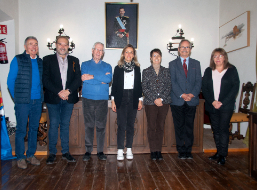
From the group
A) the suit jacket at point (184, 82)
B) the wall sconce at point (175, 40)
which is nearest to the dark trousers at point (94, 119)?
the suit jacket at point (184, 82)

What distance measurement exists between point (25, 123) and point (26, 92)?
39 centimetres

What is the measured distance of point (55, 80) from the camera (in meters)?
2.50

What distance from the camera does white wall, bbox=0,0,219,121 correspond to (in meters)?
4.29

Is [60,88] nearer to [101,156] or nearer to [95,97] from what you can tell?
[95,97]

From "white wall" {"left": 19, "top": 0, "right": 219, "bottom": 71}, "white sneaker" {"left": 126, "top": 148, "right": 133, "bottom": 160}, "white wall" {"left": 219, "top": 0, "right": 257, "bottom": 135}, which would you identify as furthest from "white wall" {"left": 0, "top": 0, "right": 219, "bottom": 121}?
"white sneaker" {"left": 126, "top": 148, "right": 133, "bottom": 160}

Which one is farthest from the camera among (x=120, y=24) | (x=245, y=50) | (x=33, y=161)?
(x=120, y=24)

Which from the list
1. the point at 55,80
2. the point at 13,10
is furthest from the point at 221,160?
the point at 13,10

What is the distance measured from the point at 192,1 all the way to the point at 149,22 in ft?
3.69

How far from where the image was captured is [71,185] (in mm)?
1914

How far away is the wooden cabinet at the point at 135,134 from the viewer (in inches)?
112

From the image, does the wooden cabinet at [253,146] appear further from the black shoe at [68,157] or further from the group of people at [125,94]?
the black shoe at [68,157]

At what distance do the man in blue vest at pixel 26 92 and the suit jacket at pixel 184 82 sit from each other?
1.78 metres

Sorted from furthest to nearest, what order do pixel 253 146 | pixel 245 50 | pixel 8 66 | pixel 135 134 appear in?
pixel 8 66 → pixel 245 50 → pixel 135 134 → pixel 253 146

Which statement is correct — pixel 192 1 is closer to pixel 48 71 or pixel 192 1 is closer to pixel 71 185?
pixel 48 71
